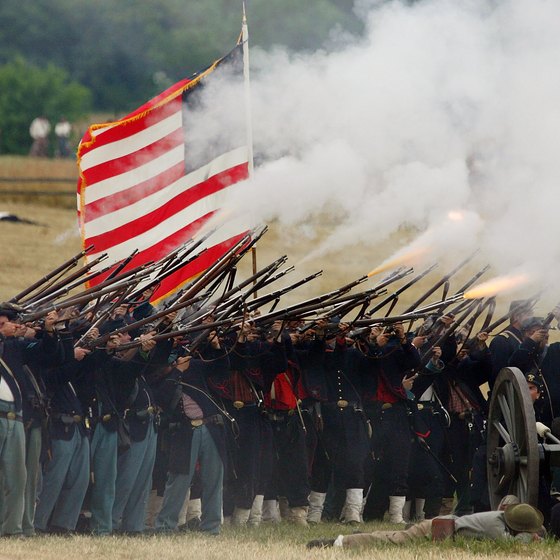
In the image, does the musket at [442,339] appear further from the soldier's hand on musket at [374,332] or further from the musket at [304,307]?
the musket at [304,307]

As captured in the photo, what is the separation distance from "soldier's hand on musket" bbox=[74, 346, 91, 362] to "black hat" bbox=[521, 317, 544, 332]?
3209 millimetres

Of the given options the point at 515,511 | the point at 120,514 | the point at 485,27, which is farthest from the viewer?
the point at 485,27

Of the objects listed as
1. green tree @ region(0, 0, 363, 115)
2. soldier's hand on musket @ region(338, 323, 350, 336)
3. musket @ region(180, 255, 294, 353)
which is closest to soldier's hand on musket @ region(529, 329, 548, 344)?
soldier's hand on musket @ region(338, 323, 350, 336)

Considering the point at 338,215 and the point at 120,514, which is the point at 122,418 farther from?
the point at 338,215

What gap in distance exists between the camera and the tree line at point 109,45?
45844 millimetres

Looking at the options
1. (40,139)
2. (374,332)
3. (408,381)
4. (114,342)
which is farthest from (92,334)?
(40,139)

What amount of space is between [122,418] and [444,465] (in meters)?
2.71

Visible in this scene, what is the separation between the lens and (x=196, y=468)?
1095cm

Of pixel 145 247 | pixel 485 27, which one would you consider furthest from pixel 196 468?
pixel 485 27

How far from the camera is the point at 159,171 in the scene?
41.7 ft

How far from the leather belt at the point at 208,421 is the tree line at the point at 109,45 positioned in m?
32.7

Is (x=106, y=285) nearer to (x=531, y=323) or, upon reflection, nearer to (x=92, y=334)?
(x=92, y=334)

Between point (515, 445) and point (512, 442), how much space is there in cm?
6

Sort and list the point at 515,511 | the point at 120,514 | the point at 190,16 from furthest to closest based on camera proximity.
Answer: the point at 190,16, the point at 120,514, the point at 515,511
